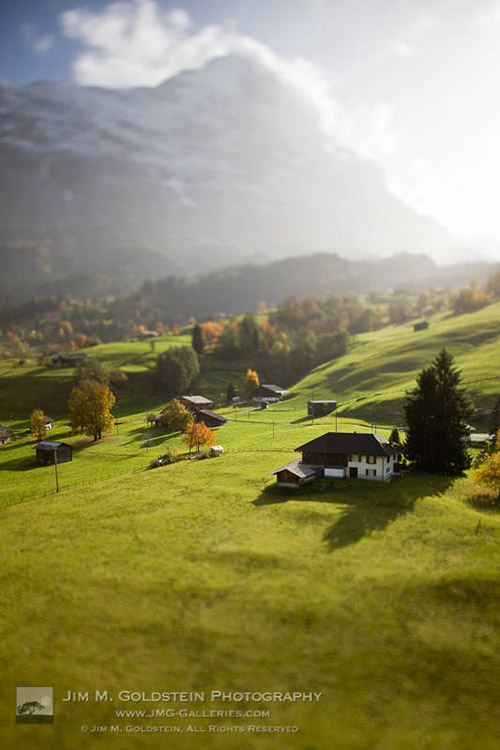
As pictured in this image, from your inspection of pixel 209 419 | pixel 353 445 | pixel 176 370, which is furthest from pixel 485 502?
pixel 176 370

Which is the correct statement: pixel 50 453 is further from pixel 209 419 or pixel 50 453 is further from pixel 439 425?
pixel 439 425

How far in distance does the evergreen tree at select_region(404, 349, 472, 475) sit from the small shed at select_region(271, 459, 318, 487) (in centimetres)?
1453

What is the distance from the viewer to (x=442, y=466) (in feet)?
196

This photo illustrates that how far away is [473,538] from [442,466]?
19.1 metres

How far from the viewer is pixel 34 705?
27.4 meters

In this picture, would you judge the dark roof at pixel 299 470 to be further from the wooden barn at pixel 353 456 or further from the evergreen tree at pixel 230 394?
the evergreen tree at pixel 230 394

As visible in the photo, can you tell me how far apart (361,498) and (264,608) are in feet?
71.6

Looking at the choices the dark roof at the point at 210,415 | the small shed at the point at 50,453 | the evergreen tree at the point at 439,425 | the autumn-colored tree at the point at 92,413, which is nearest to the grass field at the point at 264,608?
the evergreen tree at the point at 439,425

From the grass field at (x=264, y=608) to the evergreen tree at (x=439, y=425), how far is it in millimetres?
3376

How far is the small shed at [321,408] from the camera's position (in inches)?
4395

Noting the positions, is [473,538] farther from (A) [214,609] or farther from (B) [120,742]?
(B) [120,742]

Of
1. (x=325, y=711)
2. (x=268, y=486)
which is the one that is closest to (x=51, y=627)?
(x=325, y=711)

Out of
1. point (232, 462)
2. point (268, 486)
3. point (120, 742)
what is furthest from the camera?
point (232, 462)

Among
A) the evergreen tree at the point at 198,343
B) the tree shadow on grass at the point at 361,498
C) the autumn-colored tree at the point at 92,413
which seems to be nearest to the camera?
the tree shadow on grass at the point at 361,498
